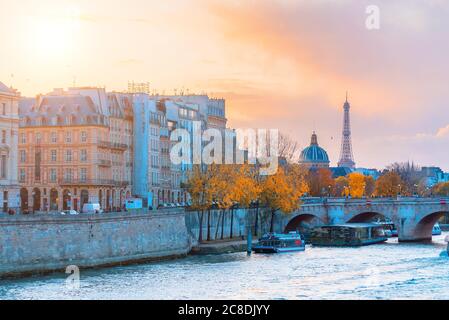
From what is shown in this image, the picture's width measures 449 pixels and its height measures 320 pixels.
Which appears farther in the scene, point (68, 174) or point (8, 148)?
point (68, 174)

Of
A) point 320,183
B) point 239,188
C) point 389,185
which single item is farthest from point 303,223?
point 320,183

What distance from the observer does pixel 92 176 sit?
302 feet

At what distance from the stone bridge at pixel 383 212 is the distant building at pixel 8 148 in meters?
36.1

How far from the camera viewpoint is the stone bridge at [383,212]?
10344cm

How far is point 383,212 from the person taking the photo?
10600 centimetres

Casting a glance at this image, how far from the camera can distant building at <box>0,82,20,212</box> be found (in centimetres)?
7150

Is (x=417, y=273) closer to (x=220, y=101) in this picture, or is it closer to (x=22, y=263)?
(x=22, y=263)

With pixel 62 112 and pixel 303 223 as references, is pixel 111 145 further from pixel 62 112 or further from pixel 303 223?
pixel 303 223

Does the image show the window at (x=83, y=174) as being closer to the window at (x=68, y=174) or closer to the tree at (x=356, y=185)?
the window at (x=68, y=174)

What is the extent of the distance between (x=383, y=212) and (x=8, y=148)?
4393 cm

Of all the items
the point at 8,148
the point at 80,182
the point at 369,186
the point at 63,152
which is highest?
the point at 63,152

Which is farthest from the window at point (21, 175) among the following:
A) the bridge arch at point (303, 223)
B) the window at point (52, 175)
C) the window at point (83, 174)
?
the bridge arch at point (303, 223)

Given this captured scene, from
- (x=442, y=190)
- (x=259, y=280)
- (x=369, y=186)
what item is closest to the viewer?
(x=259, y=280)
